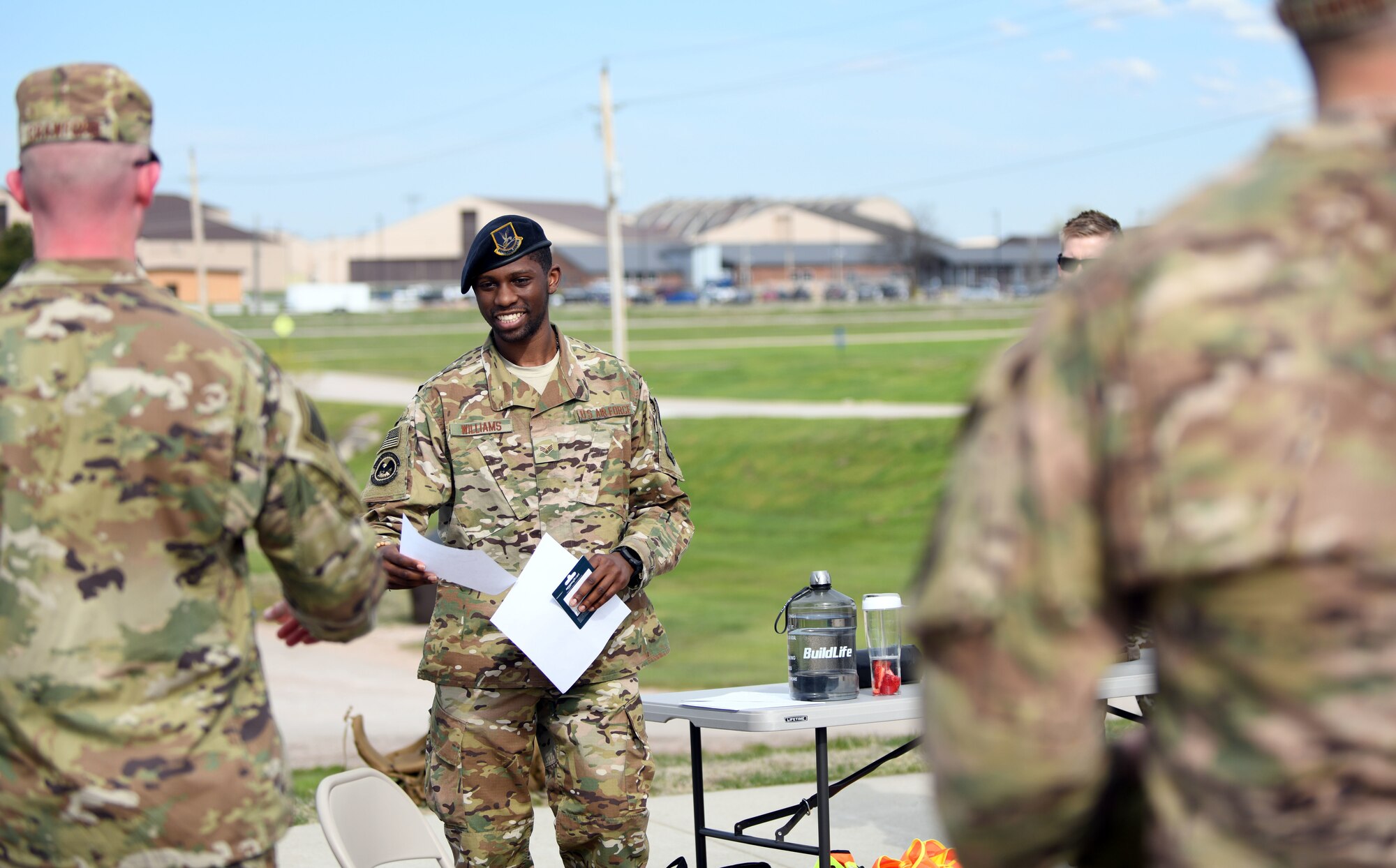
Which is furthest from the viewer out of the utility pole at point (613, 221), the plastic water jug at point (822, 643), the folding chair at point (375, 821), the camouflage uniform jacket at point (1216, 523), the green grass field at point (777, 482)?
the utility pole at point (613, 221)

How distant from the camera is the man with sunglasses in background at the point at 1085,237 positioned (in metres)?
5.28

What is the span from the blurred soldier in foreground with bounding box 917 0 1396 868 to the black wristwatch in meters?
3.05

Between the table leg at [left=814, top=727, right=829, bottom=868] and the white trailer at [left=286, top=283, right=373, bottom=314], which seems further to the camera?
the white trailer at [left=286, top=283, right=373, bottom=314]

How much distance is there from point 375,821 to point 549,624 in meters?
0.83

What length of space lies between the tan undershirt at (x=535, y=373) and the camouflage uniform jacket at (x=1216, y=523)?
3308 mm

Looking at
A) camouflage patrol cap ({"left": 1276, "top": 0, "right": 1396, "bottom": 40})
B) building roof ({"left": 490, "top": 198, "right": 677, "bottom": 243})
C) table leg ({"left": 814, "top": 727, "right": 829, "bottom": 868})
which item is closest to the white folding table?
table leg ({"left": 814, "top": 727, "right": 829, "bottom": 868})

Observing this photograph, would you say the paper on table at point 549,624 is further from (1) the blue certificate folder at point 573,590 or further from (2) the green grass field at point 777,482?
(2) the green grass field at point 777,482

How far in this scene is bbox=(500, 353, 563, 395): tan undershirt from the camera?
4.94 meters

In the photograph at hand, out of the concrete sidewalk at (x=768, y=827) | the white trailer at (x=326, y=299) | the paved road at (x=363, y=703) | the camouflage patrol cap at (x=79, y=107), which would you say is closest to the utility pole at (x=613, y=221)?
the paved road at (x=363, y=703)

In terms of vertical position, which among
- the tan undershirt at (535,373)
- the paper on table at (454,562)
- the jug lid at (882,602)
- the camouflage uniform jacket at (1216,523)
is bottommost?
the jug lid at (882,602)

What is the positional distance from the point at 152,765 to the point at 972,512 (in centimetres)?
153

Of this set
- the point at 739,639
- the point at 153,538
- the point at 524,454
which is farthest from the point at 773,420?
the point at 153,538

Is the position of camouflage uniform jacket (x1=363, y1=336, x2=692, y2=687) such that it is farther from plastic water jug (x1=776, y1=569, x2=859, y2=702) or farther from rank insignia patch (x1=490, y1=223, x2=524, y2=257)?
plastic water jug (x1=776, y1=569, x2=859, y2=702)

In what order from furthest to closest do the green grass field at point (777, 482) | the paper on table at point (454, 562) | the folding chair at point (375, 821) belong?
the green grass field at point (777, 482)
the paper on table at point (454, 562)
the folding chair at point (375, 821)
